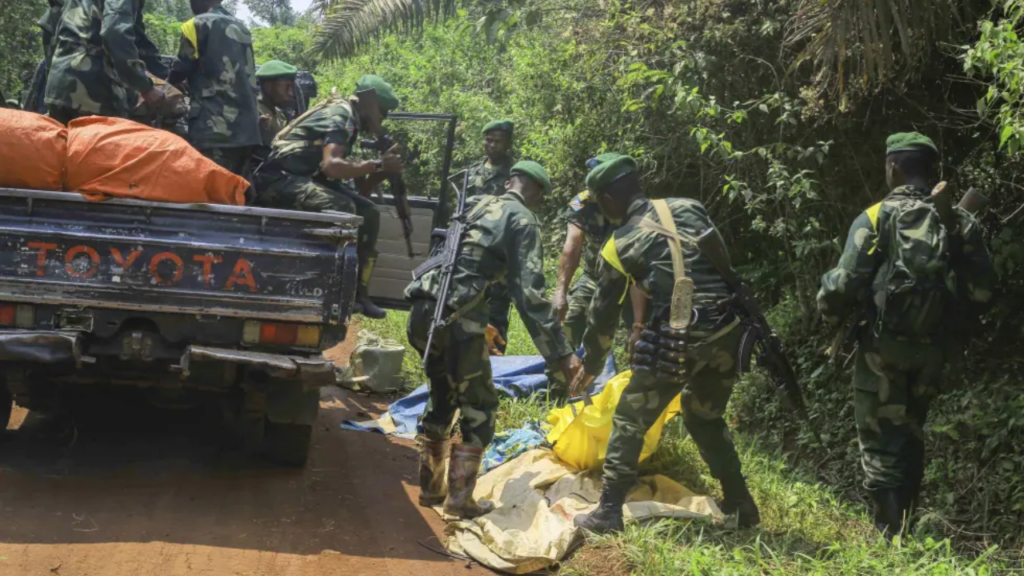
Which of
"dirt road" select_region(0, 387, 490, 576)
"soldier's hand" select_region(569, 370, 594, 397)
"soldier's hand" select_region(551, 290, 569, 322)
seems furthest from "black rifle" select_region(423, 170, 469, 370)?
"soldier's hand" select_region(551, 290, 569, 322)

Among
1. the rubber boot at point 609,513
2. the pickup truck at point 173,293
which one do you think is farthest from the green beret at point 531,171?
the rubber boot at point 609,513

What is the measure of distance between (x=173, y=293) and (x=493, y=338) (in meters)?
2.31

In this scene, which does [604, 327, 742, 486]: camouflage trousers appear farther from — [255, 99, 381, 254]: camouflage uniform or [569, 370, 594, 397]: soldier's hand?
[255, 99, 381, 254]: camouflage uniform

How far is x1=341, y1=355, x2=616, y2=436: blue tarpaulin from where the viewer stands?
708 centimetres

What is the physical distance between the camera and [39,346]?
475 cm

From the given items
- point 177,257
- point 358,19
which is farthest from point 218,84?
point 358,19

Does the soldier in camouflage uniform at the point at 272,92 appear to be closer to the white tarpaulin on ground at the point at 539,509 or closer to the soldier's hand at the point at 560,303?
the soldier's hand at the point at 560,303

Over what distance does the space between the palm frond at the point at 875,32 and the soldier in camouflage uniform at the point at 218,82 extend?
10.6 feet

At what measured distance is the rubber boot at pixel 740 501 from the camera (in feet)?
15.9

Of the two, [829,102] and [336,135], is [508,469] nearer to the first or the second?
[336,135]

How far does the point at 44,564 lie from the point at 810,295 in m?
4.67

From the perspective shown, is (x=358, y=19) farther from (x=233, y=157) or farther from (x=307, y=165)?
(x=307, y=165)

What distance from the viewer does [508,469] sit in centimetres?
573

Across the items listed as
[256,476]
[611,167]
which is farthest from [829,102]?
[256,476]
